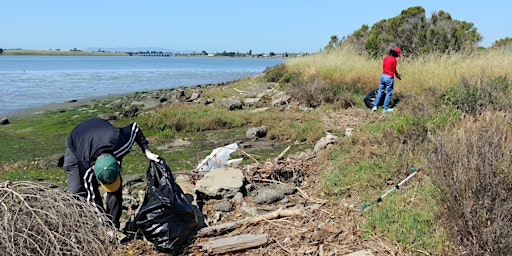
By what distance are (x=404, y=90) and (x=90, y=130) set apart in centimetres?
1094

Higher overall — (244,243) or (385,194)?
(385,194)

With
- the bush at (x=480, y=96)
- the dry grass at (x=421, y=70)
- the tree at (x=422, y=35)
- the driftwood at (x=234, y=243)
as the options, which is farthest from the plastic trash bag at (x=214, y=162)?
the tree at (x=422, y=35)

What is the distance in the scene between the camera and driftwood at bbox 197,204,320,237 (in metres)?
5.45

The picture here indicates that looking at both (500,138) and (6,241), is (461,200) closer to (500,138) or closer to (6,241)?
(500,138)

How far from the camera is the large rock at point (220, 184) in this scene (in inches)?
261

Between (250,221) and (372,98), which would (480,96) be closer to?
(372,98)

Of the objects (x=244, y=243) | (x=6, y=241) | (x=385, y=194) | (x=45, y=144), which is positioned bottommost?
(x=45, y=144)

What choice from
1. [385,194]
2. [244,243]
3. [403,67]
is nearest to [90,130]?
[244,243]

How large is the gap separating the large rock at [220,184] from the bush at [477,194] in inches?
121

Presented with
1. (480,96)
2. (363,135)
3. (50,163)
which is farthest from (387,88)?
(50,163)

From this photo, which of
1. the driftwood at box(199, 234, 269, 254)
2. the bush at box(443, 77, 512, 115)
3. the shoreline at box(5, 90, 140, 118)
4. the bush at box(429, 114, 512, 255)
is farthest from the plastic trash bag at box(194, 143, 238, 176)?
the shoreline at box(5, 90, 140, 118)

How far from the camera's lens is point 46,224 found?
381cm

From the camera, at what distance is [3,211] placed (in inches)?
143

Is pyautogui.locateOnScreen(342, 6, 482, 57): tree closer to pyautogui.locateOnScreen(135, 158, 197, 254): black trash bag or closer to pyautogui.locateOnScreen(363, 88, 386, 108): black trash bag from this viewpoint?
pyautogui.locateOnScreen(363, 88, 386, 108): black trash bag
